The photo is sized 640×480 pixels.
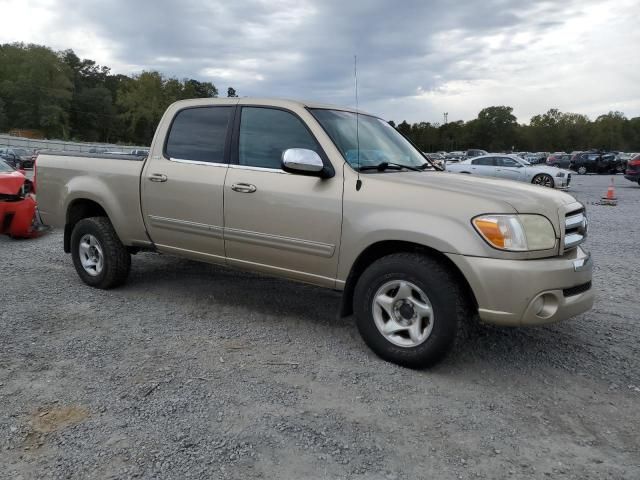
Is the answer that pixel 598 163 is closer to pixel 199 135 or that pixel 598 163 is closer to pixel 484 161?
pixel 484 161

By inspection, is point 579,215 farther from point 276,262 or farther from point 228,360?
point 228,360

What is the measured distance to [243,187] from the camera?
14.2 feet

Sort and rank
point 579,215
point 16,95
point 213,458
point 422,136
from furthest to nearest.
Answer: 1. point 422,136
2. point 16,95
3. point 579,215
4. point 213,458

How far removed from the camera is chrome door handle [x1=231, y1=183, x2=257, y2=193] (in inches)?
169

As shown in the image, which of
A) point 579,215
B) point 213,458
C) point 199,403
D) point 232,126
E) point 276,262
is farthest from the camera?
point 232,126

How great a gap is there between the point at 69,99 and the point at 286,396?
4335 inches

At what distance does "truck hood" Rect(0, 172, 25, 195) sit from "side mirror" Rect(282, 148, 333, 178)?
237 inches

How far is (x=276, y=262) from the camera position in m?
4.29

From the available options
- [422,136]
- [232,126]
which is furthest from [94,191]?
[422,136]

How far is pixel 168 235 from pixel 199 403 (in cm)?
209

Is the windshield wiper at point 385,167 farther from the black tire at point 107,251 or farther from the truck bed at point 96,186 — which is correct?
the black tire at point 107,251

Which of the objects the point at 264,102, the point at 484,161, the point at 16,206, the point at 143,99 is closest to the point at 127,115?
the point at 143,99

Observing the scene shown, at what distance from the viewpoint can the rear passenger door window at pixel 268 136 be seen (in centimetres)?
425

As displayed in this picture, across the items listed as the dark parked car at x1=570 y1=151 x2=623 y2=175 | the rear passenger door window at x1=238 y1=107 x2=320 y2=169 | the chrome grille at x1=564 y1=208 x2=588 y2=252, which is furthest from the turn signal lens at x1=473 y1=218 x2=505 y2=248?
the dark parked car at x1=570 y1=151 x2=623 y2=175
